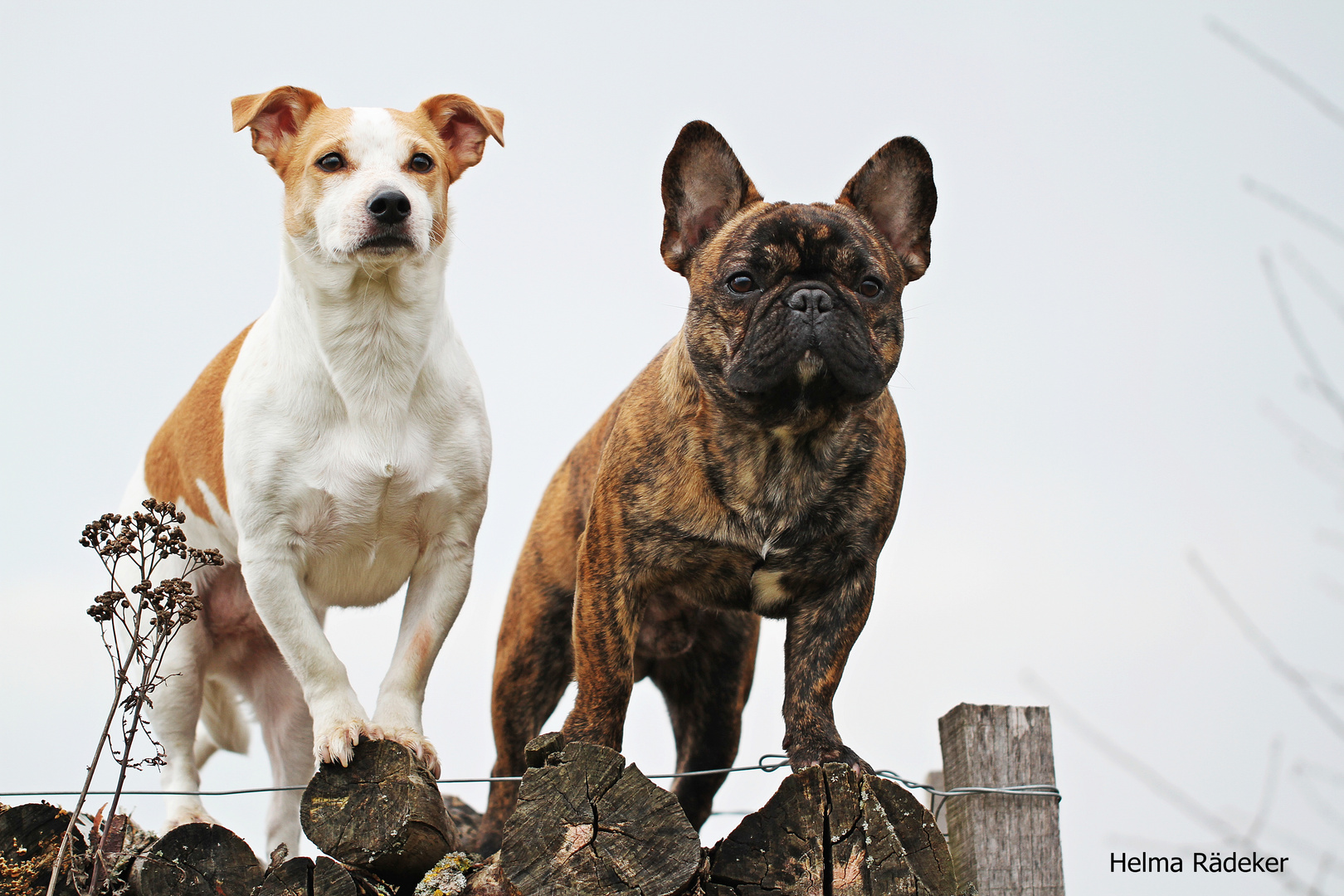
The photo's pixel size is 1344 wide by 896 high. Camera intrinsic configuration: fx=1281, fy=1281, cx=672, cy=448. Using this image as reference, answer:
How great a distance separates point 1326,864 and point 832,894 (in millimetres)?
1647

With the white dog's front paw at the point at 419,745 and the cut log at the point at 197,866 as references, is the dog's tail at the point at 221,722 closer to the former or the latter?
the white dog's front paw at the point at 419,745

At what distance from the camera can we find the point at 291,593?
4.18 m

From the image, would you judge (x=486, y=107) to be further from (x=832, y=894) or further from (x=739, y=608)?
(x=832, y=894)

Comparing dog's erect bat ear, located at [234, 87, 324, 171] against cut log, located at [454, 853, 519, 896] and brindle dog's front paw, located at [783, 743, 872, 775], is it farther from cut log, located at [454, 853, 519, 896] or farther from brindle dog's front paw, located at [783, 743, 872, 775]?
brindle dog's front paw, located at [783, 743, 872, 775]

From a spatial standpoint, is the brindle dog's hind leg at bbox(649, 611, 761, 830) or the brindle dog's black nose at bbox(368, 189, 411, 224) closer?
the brindle dog's black nose at bbox(368, 189, 411, 224)

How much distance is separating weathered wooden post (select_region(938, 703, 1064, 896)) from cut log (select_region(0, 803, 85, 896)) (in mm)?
2621

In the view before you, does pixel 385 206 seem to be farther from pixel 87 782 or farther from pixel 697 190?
pixel 87 782

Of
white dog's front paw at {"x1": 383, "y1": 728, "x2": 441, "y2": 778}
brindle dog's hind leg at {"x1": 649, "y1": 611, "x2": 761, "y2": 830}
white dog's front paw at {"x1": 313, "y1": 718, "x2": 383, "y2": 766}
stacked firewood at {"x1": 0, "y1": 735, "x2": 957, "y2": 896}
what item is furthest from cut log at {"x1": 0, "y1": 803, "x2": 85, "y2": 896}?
brindle dog's hind leg at {"x1": 649, "y1": 611, "x2": 761, "y2": 830}

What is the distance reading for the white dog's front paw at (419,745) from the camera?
399 cm

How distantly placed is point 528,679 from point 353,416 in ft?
4.12

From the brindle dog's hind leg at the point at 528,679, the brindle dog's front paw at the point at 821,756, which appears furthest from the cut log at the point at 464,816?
the brindle dog's front paw at the point at 821,756

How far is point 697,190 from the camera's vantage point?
4.15 meters

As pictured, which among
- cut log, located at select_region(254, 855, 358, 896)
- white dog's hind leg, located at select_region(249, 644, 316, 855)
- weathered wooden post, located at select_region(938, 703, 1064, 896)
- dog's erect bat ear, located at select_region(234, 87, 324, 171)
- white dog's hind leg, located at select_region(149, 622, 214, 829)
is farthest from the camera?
white dog's hind leg, located at select_region(249, 644, 316, 855)

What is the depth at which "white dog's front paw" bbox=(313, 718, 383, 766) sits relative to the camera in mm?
3566
